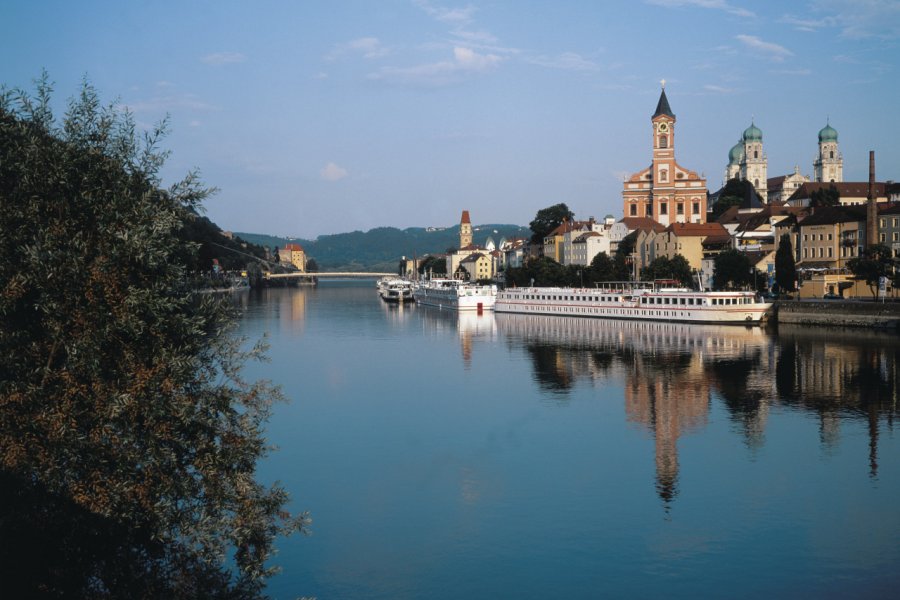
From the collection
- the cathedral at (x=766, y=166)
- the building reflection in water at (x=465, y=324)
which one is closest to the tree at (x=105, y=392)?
the building reflection in water at (x=465, y=324)

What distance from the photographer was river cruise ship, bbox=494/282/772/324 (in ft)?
153

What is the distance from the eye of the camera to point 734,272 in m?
57.7

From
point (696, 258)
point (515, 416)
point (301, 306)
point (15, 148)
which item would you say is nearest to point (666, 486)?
point (515, 416)

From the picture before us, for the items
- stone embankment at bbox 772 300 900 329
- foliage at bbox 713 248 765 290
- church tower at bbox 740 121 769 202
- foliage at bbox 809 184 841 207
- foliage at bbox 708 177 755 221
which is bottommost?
stone embankment at bbox 772 300 900 329

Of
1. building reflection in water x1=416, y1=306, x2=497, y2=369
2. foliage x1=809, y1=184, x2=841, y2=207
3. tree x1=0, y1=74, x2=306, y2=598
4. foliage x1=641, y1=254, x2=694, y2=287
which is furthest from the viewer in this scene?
foliage x1=809, y1=184, x2=841, y2=207

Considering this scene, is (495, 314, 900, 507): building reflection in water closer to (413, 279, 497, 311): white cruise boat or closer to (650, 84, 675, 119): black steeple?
(413, 279, 497, 311): white cruise boat

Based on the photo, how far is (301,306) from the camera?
250 feet

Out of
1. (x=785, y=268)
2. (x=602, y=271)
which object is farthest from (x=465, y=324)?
(x=602, y=271)

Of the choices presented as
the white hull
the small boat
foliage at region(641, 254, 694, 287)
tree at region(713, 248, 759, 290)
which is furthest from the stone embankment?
the small boat

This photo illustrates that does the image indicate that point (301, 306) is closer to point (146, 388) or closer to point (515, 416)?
point (515, 416)

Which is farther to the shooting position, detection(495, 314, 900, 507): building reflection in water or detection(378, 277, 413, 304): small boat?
detection(378, 277, 413, 304): small boat

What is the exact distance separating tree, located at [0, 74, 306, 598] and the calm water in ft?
9.38

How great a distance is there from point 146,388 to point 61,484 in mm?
1176

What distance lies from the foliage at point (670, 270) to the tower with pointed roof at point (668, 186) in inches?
823
